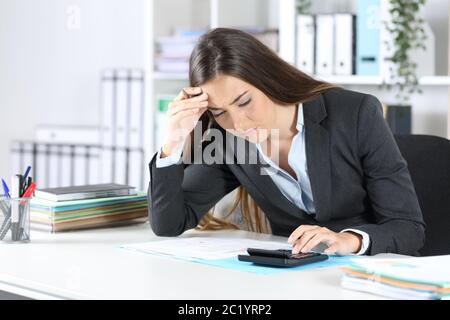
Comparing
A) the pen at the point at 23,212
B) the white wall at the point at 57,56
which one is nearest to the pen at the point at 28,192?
the pen at the point at 23,212

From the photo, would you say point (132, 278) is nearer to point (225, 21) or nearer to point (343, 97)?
point (343, 97)

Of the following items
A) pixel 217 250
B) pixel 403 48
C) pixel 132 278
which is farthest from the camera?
pixel 403 48

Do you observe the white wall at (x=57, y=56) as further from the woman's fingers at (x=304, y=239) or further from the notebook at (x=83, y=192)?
the woman's fingers at (x=304, y=239)

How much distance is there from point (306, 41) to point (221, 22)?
1.37ft

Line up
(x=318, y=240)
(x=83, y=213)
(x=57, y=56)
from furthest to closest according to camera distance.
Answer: (x=57, y=56)
(x=83, y=213)
(x=318, y=240)

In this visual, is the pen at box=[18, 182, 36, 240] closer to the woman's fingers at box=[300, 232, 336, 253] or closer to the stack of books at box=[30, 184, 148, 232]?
the stack of books at box=[30, 184, 148, 232]

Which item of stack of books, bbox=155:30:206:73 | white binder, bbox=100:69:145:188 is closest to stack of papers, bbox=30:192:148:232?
stack of books, bbox=155:30:206:73

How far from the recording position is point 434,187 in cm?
197

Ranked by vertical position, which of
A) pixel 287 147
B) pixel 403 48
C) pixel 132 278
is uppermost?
pixel 403 48

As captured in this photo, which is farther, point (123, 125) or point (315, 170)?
point (123, 125)

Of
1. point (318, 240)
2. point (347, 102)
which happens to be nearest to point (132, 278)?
point (318, 240)

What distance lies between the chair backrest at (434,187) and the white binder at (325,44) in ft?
3.76
